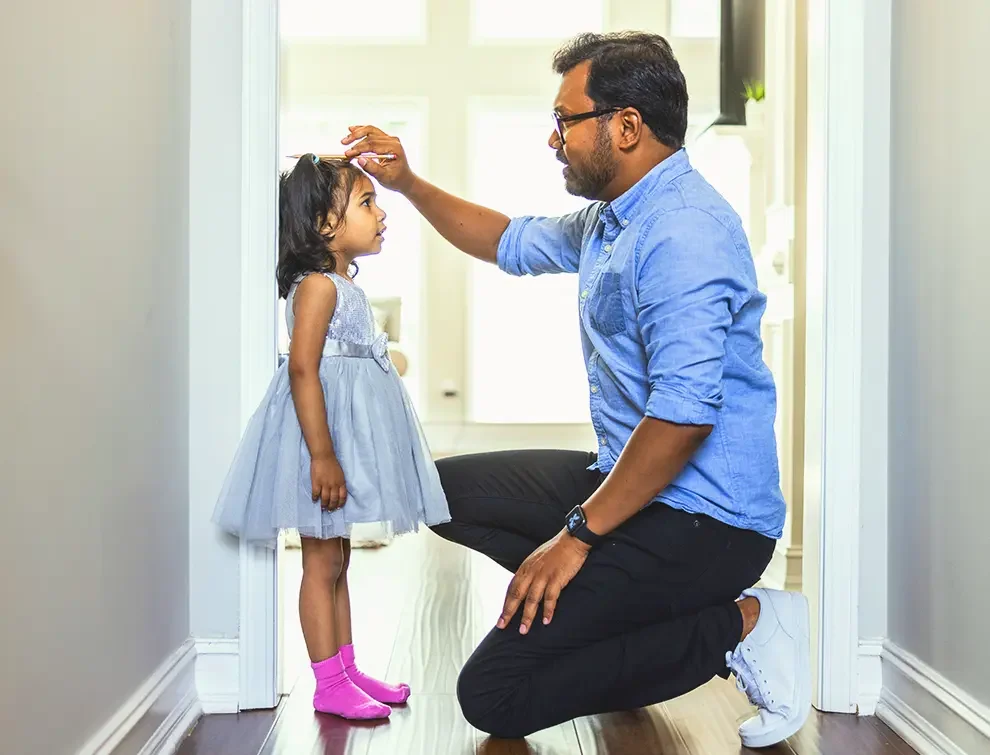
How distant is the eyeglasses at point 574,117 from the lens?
1681 mm

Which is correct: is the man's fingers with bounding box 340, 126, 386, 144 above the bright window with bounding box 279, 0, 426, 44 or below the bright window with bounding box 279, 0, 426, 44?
below

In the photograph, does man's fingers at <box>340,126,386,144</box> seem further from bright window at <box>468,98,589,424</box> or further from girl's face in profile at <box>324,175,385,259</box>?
bright window at <box>468,98,589,424</box>

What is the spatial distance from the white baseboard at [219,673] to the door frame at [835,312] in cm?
2

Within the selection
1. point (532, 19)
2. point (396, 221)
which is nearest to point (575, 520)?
point (396, 221)

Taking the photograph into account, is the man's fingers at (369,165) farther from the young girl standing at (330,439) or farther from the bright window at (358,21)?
the bright window at (358,21)

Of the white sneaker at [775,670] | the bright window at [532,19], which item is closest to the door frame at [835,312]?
the white sneaker at [775,670]

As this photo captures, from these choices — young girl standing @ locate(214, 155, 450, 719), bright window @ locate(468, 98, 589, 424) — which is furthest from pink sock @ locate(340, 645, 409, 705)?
bright window @ locate(468, 98, 589, 424)

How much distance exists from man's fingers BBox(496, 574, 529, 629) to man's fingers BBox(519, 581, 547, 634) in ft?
0.04

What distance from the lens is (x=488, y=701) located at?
165cm

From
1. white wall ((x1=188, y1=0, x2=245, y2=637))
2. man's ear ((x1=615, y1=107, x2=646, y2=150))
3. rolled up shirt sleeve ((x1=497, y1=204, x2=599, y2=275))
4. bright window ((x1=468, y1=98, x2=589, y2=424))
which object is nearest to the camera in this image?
man's ear ((x1=615, y1=107, x2=646, y2=150))

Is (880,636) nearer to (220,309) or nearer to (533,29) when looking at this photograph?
(220,309)

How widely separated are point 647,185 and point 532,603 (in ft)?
2.26

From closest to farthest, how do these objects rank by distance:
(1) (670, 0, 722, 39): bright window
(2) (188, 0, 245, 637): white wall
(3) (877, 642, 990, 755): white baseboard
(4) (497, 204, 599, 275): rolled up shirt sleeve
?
1. (3) (877, 642, 990, 755): white baseboard
2. (2) (188, 0, 245, 637): white wall
3. (4) (497, 204, 599, 275): rolled up shirt sleeve
4. (1) (670, 0, 722, 39): bright window

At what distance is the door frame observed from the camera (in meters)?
1.90
